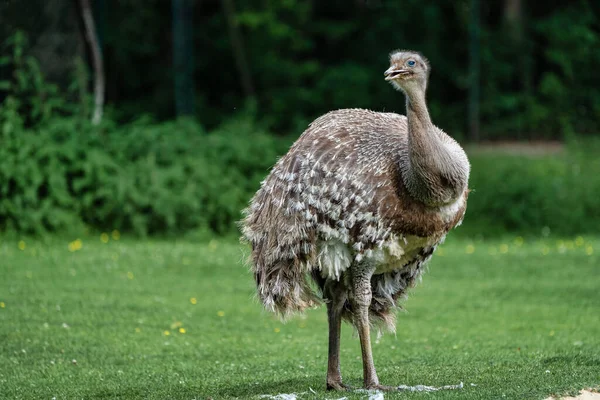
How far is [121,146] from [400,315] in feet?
21.1

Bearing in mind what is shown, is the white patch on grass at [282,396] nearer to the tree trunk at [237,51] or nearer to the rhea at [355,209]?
the rhea at [355,209]

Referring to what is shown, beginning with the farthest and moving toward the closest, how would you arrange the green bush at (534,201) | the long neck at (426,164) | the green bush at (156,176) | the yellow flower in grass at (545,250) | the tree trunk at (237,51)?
the tree trunk at (237,51) → the green bush at (534,201) → the green bush at (156,176) → the yellow flower in grass at (545,250) → the long neck at (426,164)

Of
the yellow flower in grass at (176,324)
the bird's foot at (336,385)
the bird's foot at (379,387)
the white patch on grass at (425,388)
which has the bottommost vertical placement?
the yellow flower in grass at (176,324)

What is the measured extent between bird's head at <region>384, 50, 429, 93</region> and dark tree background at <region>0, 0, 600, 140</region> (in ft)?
34.5

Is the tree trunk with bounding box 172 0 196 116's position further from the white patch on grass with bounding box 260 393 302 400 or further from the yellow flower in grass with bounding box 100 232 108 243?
the white patch on grass with bounding box 260 393 302 400

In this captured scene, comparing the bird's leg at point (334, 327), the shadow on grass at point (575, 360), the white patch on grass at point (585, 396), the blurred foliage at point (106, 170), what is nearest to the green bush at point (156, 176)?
the blurred foliage at point (106, 170)

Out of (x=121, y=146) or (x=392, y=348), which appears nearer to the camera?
(x=392, y=348)

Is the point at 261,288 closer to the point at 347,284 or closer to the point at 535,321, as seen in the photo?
the point at 347,284

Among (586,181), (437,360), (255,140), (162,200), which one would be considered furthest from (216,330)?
(586,181)

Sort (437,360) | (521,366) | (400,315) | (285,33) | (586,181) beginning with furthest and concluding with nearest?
(285,33) → (586,181) → (400,315) → (437,360) → (521,366)

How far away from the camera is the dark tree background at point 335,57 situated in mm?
20266

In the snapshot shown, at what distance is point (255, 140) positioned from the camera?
58.2 feet

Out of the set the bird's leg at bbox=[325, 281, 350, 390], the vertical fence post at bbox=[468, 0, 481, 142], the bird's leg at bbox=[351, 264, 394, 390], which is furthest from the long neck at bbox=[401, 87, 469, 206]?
the vertical fence post at bbox=[468, 0, 481, 142]

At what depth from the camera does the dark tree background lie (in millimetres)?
20266
